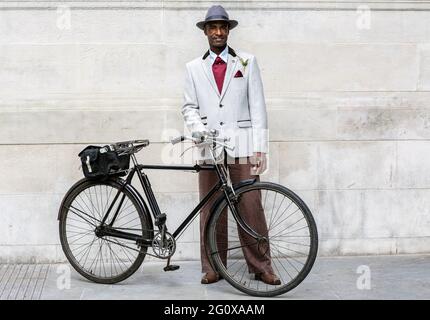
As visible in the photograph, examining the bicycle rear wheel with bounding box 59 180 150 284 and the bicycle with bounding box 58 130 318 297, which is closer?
the bicycle with bounding box 58 130 318 297

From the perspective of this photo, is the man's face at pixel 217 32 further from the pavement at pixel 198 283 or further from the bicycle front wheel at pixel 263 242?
the pavement at pixel 198 283

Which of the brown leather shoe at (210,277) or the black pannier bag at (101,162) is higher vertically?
the black pannier bag at (101,162)

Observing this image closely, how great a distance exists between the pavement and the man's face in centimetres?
200

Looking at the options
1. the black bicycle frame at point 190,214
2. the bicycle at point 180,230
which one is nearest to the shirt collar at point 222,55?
the bicycle at point 180,230

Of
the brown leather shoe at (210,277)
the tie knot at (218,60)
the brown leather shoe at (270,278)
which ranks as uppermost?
the tie knot at (218,60)

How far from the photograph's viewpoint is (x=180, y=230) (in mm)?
6367

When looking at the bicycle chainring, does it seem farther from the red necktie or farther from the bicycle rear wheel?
the red necktie

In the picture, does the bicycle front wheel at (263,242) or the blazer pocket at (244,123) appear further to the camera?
the blazer pocket at (244,123)

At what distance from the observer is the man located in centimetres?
638

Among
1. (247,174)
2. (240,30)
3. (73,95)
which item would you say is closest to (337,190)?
(247,174)

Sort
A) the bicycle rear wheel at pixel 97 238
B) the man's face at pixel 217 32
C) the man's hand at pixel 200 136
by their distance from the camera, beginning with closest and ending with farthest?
the man's hand at pixel 200 136
the man's face at pixel 217 32
the bicycle rear wheel at pixel 97 238

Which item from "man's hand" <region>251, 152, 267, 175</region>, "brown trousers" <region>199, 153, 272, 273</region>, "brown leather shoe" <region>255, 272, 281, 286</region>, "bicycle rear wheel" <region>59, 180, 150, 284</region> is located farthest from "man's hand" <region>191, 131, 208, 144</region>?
"brown leather shoe" <region>255, 272, 281, 286</region>

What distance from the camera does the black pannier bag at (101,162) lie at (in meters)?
6.28

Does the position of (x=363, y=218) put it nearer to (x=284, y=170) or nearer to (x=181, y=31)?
(x=284, y=170)
